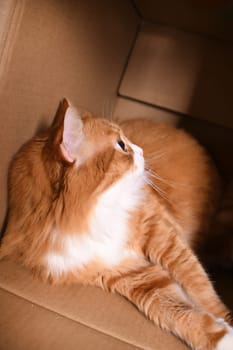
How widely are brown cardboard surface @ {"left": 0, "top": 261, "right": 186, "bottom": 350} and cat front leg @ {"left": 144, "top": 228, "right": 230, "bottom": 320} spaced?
0.17 meters

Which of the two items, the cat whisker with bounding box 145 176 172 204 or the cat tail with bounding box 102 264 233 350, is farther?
the cat whisker with bounding box 145 176 172 204

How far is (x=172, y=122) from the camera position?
175 centimetres

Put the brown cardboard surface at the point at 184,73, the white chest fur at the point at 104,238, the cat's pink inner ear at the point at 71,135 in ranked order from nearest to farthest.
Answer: the cat's pink inner ear at the point at 71,135 < the white chest fur at the point at 104,238 < the brown cardboard surface at the point at 184,73

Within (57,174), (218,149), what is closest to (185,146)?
(218,149)

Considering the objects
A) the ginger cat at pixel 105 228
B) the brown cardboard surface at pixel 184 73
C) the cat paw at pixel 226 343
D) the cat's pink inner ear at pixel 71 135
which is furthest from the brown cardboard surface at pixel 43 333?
the brown cardboard surface at pixel 184 73

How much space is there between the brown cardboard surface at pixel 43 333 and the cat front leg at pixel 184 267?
0.94ft

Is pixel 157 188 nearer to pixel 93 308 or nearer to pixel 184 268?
pixel 184 268

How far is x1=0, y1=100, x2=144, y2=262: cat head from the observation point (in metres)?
1.03

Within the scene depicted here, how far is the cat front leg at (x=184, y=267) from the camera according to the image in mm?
1186

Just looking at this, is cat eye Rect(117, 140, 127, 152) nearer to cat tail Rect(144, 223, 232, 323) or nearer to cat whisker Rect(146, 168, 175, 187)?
cat whisker Rect(146, 168, 175, 187)

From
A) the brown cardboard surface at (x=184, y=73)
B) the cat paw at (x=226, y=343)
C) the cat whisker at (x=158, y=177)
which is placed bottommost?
the cat paw at (x=226, y=343)

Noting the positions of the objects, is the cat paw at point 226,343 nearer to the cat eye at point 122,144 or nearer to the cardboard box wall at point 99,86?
the cardboard box wall at point 99,86

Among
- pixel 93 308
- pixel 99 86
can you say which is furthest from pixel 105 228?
pixel 99 86

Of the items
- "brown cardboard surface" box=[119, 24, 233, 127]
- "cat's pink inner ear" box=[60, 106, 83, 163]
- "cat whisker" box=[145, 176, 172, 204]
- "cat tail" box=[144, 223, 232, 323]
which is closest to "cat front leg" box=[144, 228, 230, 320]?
"cat tail" box=[144, 223, 232, 323]
